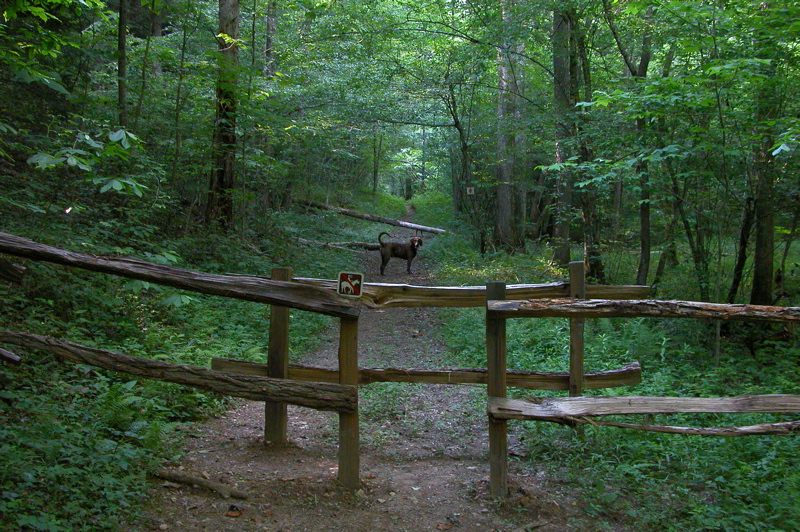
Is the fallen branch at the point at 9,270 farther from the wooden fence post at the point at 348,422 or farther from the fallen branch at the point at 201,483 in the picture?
the wooden fence post at the point at 348,422

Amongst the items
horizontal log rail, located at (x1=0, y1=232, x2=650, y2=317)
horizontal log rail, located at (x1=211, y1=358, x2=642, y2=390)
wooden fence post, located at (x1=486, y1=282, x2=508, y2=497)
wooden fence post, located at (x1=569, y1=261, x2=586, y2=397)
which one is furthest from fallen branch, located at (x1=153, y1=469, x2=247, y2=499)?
wooden fence post, located at (x1=569, y1=261, x2=586, y2=397)

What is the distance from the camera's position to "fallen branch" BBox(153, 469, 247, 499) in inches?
150

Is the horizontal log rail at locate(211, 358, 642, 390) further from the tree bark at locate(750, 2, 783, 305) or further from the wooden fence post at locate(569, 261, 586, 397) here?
the tree bark at locate(750, 2, 783, 305)

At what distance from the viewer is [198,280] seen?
11.9 feet

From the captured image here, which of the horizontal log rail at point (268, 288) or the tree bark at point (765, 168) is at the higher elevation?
the tree bark at point (765, 168)

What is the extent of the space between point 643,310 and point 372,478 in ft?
7.87

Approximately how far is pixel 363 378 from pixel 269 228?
401 inches

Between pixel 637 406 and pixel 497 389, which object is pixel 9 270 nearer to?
pixel 497 389

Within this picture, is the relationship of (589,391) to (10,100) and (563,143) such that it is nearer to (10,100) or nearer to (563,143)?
(563,143)

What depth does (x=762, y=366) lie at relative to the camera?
744 centimetres

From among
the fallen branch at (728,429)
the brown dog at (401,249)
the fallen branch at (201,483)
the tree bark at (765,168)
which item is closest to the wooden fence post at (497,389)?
the fallen branch at (728,429)

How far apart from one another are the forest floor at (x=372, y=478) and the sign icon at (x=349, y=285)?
143 cm

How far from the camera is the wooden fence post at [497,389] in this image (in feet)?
13.6

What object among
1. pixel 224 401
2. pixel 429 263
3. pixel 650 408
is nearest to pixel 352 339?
pixel 650 408
